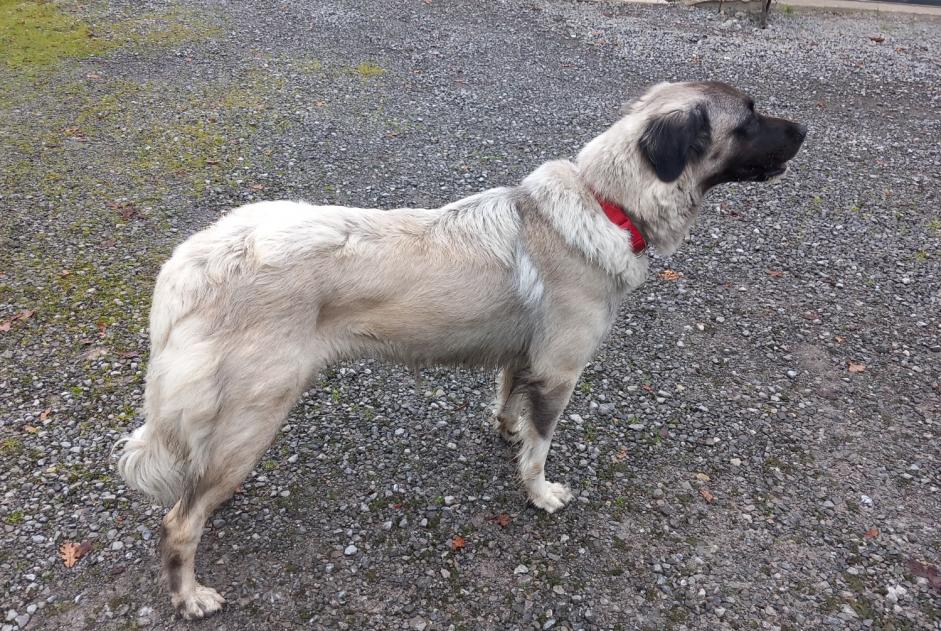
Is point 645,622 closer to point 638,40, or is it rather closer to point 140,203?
point 140,203

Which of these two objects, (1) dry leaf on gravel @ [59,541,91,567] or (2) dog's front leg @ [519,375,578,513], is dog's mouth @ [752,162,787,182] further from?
(1) dry leaf on gravel @ [59,541,91,567]

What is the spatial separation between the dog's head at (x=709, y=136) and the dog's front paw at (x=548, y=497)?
1.96m

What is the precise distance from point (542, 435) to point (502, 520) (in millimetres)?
584

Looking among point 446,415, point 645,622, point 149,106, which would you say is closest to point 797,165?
point 446,415

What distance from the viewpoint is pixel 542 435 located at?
12.0ft

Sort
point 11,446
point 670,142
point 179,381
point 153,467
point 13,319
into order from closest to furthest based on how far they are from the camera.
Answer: point 179,381 < point 153,467 < point 670,142 < point 11,446 < point 13,319

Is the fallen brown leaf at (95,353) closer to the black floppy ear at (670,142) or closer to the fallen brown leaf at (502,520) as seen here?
the fallen brown leaf at (502,520)

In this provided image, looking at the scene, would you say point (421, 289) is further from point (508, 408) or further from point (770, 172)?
point (770, 172)

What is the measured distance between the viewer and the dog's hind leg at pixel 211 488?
2.86 m

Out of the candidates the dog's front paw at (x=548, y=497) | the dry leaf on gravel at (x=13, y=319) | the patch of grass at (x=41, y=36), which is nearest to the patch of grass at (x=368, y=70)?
the patch of grass at (x=41, y=36)

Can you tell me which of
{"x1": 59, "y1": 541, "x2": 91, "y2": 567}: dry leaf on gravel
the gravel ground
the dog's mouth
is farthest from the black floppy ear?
{"x1": 59, "y1": 541, "x2": 91, "y2": 567}: dry leaf on gravel

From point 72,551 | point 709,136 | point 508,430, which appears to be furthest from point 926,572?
point 72,551

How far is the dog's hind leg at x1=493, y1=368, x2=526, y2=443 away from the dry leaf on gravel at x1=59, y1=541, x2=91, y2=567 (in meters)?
2.52

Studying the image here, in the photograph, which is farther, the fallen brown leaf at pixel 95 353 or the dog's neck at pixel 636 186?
the fallen brown leaf at pixel 95 353
